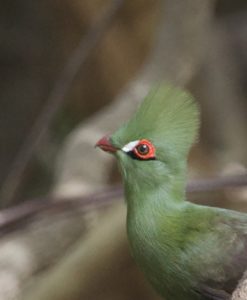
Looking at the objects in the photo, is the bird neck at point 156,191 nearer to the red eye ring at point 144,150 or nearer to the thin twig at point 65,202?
the red eye ring at point 144,150

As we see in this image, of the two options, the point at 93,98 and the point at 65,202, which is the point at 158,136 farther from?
the point at 93,98

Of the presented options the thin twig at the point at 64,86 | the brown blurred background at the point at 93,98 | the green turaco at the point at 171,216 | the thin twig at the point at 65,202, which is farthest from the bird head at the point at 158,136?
the thin twig at the point at 64,86

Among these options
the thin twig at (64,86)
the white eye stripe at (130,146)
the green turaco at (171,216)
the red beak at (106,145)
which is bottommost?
the green turaco at (171,216)

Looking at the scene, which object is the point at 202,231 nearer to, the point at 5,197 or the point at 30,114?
the point at 5,197

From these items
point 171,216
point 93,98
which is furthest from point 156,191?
point 93,98

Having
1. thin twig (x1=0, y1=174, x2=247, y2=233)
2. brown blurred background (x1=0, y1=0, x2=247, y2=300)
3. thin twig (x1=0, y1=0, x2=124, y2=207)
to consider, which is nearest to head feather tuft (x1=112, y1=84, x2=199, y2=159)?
thin twig (x1=0, y1=174, x2=247, y2=233)

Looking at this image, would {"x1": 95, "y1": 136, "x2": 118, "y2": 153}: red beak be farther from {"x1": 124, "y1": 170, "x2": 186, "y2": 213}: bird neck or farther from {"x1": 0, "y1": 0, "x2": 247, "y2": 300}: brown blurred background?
{"x1": 0, "y1": 0, "x2": 247, "y2": 300}: brown blurred background
